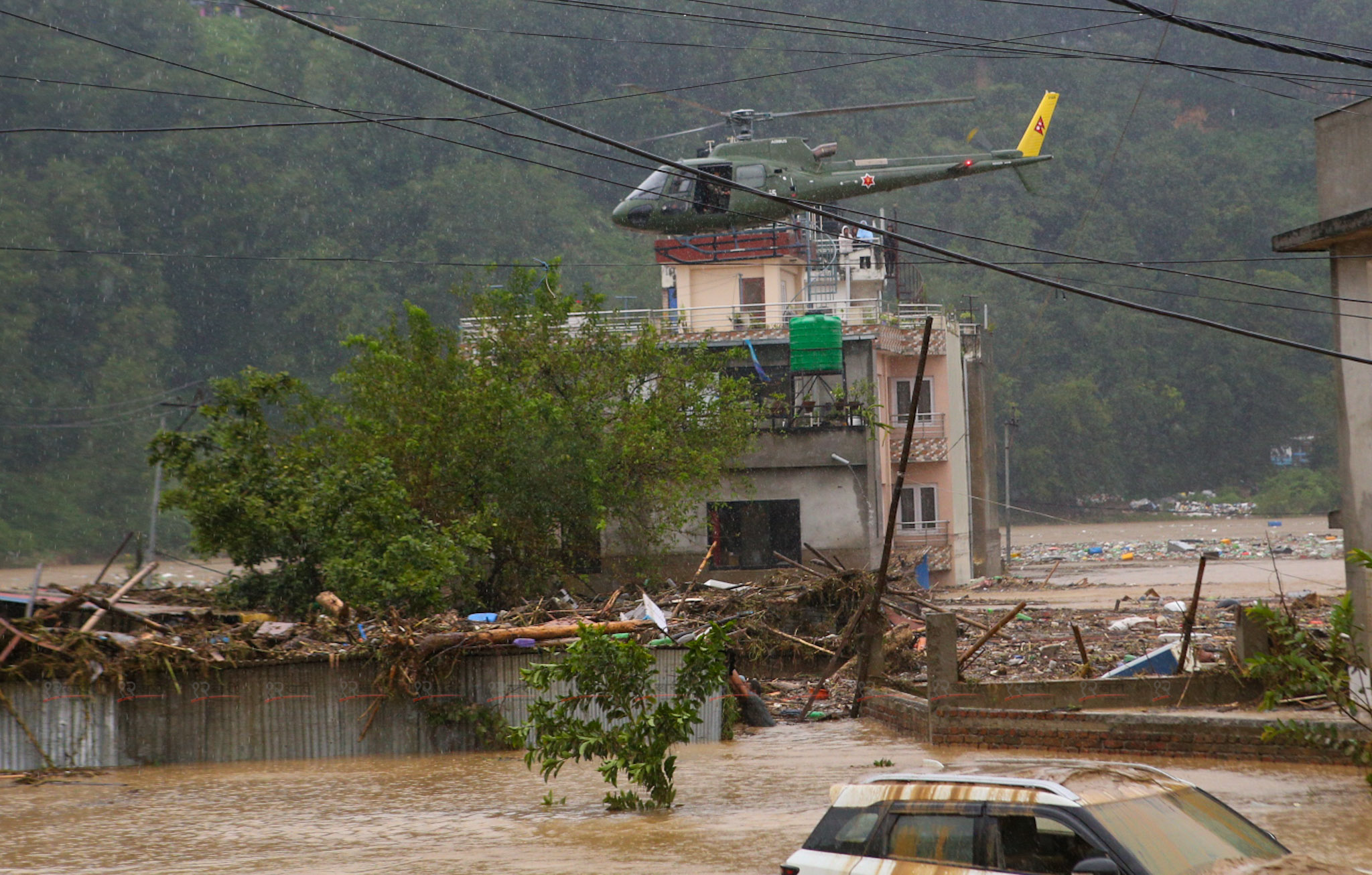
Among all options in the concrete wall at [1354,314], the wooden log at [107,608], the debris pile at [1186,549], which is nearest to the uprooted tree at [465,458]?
the wooden log at [107,608]

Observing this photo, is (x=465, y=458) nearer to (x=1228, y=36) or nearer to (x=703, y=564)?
(x=703, y=564)

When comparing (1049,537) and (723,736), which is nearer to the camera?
(723,736)

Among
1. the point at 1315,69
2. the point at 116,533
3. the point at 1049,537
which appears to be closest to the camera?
the point at 116,533

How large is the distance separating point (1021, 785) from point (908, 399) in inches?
1480

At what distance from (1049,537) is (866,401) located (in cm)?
5521

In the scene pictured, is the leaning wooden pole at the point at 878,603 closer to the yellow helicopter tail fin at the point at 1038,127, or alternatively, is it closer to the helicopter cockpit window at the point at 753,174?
the helicopter cockpit window at the point at 753,174

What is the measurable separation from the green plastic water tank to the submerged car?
30.4 metres

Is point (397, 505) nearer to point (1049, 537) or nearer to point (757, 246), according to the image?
point (757, 246)

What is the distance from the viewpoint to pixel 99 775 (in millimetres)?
17172

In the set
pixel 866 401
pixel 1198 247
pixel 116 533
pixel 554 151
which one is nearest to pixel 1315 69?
pixel 1198 247

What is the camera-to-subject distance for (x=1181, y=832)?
6379 mm

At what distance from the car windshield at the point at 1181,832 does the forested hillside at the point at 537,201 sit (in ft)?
175

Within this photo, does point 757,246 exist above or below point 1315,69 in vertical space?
below

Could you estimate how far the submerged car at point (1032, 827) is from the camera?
20.3 ft
